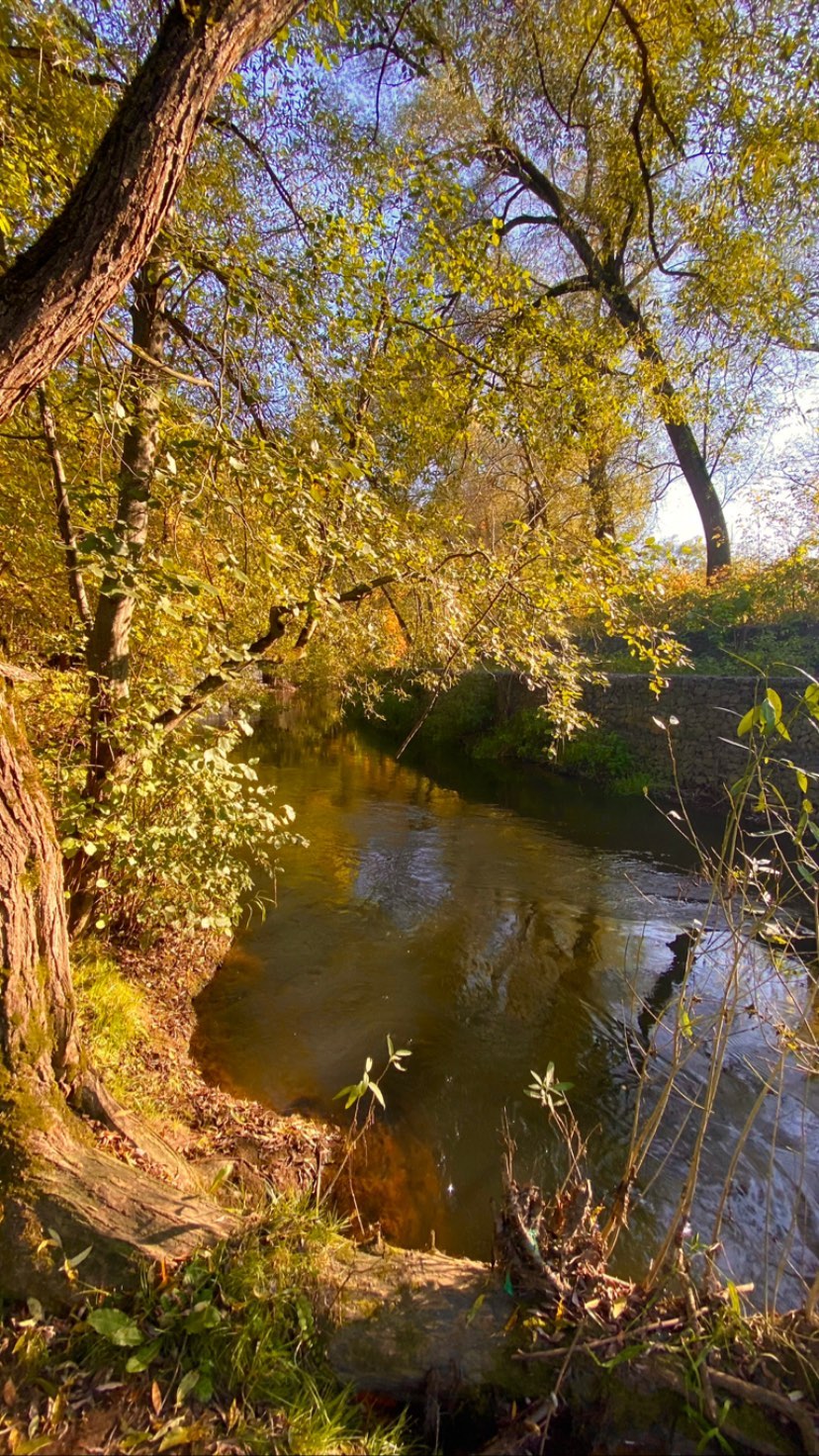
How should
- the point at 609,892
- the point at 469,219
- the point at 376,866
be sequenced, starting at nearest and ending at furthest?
the point at 609,892
the point at 376,866
the point at 469,219

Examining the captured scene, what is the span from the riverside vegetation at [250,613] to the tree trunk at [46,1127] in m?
0.01

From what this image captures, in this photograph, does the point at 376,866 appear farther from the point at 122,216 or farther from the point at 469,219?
the point at 469,219

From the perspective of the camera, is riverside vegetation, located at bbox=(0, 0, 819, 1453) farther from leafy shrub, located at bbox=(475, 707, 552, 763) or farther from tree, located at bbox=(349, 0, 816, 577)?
leafy shrub, located at bbox=(475, 707, 552, 763)

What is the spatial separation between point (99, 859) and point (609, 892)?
6.38 metres

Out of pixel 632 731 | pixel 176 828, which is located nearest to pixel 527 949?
pixel 176 828

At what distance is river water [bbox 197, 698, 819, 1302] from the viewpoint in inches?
133

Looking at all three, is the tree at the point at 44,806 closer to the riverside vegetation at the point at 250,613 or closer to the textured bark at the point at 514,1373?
Result: the riverside vegetation at the point at 250,613

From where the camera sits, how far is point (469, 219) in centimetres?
1041

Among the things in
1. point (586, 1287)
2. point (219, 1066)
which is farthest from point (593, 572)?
point (219, 1066)

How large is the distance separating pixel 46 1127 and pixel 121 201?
3.05 m

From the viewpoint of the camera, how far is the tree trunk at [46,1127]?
180 centimetres

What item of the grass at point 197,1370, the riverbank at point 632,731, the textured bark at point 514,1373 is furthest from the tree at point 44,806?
the riverbank at point 632,731

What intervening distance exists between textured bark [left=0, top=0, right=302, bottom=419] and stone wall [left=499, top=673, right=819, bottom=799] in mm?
10278

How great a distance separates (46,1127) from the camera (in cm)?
205
